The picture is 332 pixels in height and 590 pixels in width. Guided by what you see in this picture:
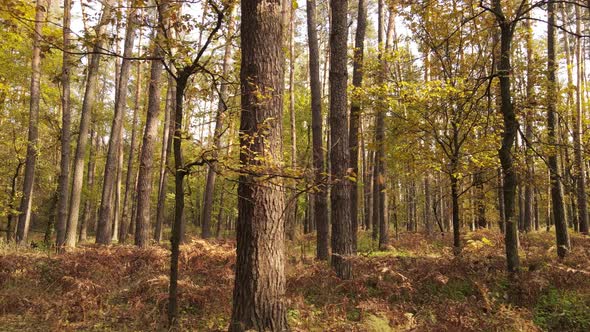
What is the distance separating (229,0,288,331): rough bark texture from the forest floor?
0.79m

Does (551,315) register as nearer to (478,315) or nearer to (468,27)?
(478,315)

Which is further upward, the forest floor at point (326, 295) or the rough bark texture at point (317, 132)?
the rough bark texture at point (317, 132)

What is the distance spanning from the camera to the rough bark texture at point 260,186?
4.29 meters

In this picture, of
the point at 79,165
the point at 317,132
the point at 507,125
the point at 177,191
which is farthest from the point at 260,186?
the point at 79,165

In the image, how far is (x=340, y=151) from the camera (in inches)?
299

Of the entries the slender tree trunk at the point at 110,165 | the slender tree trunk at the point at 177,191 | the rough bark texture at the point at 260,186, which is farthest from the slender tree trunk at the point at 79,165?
the rough bark texture at the point at 260,186

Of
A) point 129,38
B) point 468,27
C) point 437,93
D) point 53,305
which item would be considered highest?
point 129,38

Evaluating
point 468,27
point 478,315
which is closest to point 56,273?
point 478,315

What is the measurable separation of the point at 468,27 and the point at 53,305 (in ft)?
34.1

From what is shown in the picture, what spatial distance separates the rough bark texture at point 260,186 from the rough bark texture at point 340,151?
273 cm

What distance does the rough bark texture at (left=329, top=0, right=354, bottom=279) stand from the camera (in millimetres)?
7266

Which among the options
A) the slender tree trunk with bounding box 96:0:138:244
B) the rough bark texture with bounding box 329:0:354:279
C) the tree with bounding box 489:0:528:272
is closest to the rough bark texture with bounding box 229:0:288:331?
the rough bark texture with bounding box 329:0:354:279

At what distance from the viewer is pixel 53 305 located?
18.8ft

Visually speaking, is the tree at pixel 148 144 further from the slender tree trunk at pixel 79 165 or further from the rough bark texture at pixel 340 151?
the rough bark texture at pixel 340 151
